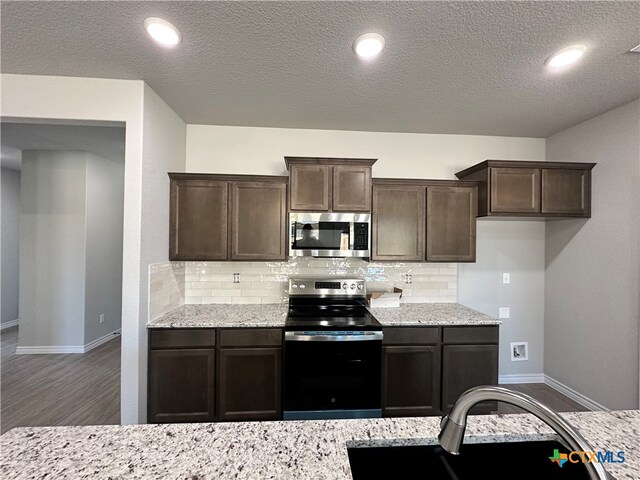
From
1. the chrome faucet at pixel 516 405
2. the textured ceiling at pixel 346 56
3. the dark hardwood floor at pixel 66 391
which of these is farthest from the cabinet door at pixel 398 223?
the chrome faucet at pixel 516 405

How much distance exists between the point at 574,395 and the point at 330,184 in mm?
3236

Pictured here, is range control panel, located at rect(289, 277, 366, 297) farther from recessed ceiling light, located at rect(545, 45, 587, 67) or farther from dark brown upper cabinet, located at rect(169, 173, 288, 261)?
recessed ceiling light, located at rect(545, 45, 587, 67)

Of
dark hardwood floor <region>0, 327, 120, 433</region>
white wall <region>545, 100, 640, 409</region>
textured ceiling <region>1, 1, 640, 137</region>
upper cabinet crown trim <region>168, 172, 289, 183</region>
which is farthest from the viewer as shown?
upper cabinet crown trim <region>168, 172, 289, 183</region>

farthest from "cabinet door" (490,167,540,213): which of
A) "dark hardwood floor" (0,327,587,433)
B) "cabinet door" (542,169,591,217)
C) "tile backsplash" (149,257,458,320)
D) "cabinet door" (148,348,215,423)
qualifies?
"cabinet door" (148,348,215,423)

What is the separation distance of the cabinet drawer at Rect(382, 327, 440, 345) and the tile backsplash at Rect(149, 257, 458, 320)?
67 centimetres

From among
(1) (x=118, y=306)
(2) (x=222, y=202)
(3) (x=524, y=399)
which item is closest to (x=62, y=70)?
(2) (x=222, y=202)

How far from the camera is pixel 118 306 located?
4707 mm

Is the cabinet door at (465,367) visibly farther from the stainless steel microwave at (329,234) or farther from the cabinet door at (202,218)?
the cabinet door at (202,218)

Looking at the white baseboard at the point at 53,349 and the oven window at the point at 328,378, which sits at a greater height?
the oven window at the point at 328,378

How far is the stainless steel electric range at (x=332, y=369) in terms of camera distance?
2.36 m

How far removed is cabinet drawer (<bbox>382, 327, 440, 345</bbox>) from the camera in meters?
2.47

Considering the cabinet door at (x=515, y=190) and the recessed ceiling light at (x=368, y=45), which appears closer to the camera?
the recessed ceiling light at (x=368, y=45)

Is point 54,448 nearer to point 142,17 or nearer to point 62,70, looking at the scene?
point 142,17

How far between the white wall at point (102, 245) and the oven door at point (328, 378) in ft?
11.5
